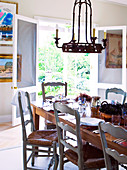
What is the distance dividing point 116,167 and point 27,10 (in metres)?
4.20

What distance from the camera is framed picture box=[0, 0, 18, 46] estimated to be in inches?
203

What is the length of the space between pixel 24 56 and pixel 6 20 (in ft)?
2.85

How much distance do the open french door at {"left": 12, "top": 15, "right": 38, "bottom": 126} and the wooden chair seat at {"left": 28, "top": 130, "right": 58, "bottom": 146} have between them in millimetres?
1996

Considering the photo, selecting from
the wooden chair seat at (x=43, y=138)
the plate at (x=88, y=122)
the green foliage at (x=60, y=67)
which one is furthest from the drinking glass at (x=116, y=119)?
the green foliage at (x=60, y=67)

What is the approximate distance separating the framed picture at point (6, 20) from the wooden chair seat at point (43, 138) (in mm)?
2829

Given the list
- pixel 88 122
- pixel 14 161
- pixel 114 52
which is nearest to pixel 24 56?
pixel 114 52

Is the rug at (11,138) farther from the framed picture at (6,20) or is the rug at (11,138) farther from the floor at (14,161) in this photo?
the framed picture at (6,20)

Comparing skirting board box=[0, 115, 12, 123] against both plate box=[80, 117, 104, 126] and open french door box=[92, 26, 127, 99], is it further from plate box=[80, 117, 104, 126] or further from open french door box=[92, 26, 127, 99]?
plate box=[80, 117, 104, 126]

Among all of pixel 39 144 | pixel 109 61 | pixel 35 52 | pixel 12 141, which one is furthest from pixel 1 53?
pixel 39 144

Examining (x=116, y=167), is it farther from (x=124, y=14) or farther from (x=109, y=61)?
(x=124, y=14)

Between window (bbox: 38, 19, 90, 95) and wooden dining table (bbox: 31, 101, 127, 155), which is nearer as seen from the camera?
wooden dining table (bbox: 31, 101, 127, 155)

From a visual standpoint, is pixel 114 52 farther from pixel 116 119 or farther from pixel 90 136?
pixel 90 136

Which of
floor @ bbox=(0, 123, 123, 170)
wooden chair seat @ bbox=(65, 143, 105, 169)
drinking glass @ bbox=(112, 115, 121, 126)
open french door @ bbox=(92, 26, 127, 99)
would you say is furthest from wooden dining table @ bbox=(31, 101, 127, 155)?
open french door @ bbox=(92, 26, 127, 99)

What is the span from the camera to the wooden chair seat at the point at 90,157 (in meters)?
2.13
